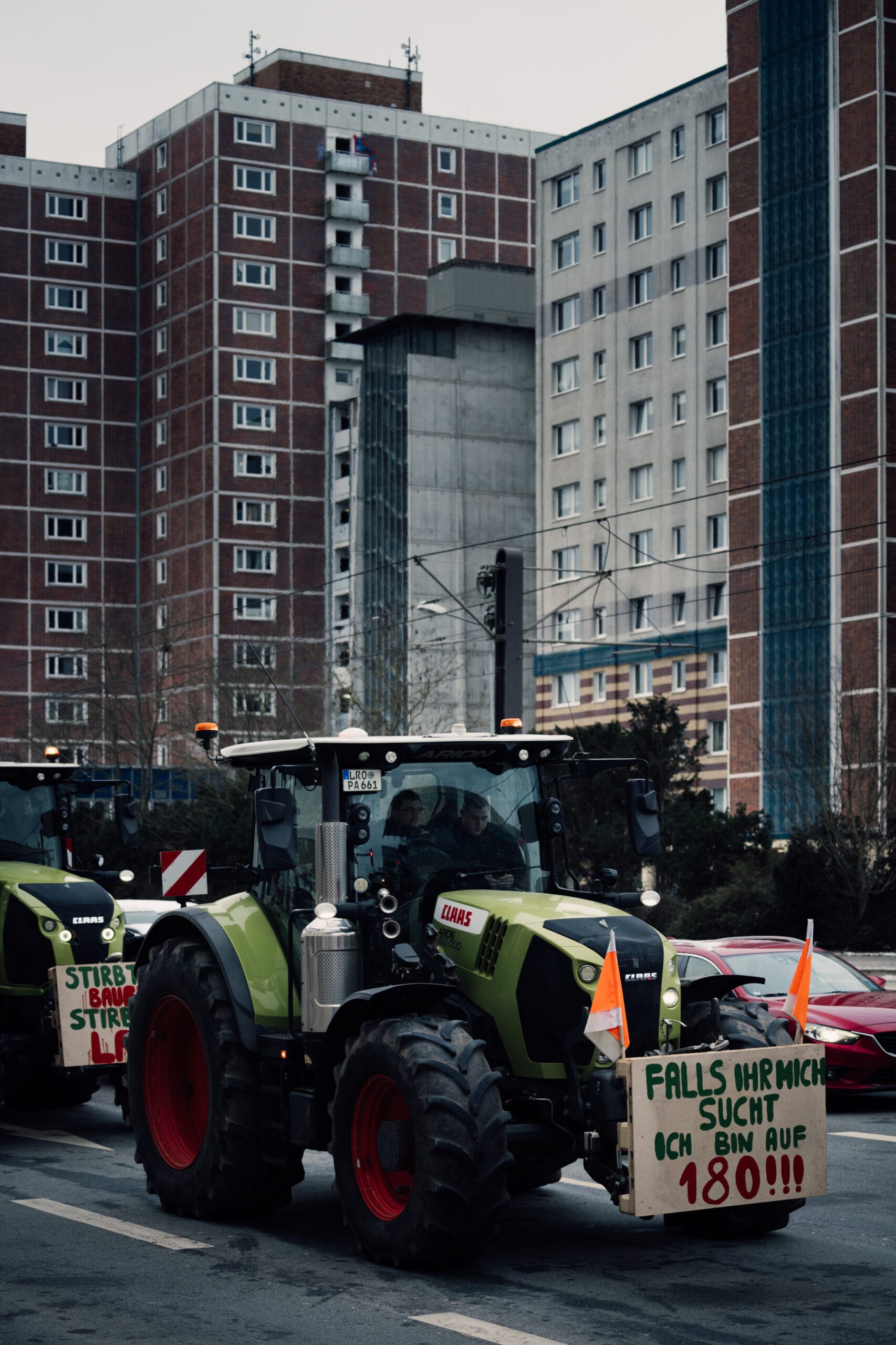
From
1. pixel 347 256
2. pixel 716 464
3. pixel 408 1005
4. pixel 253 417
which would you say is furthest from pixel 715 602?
pixel 408 1005

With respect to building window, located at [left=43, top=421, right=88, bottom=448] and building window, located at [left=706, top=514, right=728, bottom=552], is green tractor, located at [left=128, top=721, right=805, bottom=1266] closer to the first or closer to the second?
building window, located at [left=706, top=514, right=728, bottom=552]

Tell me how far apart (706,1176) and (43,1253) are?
3357mm

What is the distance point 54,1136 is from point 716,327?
218 feet

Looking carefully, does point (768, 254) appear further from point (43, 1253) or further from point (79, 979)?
point (43, 1253)

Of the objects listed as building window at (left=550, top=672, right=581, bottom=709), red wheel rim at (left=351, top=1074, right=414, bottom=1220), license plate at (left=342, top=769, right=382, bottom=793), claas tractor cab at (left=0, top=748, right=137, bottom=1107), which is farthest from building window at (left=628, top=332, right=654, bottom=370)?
red wheel rim at (left=351, top=1074, right=414, bottom=1220)

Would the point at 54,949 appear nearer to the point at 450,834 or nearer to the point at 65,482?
the point at 450,834

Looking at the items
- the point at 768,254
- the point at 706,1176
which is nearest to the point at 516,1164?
the point at 706,1176

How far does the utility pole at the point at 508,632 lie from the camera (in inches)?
1000

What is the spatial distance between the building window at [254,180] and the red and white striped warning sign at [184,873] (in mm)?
81729

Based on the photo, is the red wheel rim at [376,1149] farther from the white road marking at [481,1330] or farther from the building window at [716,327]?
the building window at [716,327]

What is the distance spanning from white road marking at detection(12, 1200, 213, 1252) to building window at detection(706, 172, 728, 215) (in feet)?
230

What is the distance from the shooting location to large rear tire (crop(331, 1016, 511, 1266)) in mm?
9047

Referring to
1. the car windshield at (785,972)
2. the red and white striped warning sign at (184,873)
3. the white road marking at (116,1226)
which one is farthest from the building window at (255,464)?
the white road marking at (116,1226)

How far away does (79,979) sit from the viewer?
1463 cm
